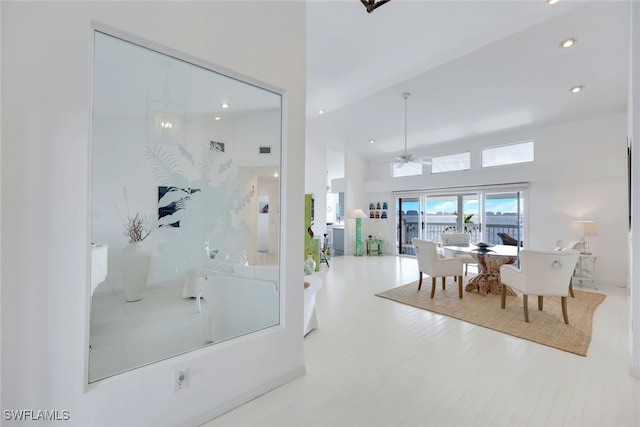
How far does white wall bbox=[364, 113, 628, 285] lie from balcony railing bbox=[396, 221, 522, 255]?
0.67m

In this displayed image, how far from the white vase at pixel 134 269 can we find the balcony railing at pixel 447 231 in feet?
24.5

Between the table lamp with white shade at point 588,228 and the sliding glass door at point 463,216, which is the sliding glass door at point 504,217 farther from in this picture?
the table lamp with white shade at point 588,228

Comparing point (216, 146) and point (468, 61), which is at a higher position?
point (468, 61)

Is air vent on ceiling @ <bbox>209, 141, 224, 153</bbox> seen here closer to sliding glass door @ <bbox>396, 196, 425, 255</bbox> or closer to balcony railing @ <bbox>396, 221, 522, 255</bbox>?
balcony railing @ <bbox>396, 221, 522, 255</bbox>

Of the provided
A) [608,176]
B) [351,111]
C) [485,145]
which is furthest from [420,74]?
[608,176]

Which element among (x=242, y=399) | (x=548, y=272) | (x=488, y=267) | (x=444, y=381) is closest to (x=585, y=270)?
(x=488, y=267)

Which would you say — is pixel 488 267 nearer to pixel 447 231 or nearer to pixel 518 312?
pixel 518 312

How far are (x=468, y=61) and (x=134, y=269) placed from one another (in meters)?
5.12

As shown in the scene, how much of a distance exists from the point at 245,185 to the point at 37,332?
1.30 m

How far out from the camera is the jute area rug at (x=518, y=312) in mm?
2871

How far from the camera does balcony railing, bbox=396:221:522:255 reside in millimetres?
6718

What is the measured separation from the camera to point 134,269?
1593mm

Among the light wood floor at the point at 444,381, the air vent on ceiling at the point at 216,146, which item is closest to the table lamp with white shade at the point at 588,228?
the light wood floor at the point at 444,381

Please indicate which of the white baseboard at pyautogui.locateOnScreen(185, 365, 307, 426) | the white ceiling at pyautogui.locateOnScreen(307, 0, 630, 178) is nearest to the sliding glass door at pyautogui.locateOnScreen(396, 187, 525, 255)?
the white ceiling at pyautogui.locateOnScreen(307, 0, 630, 178)
